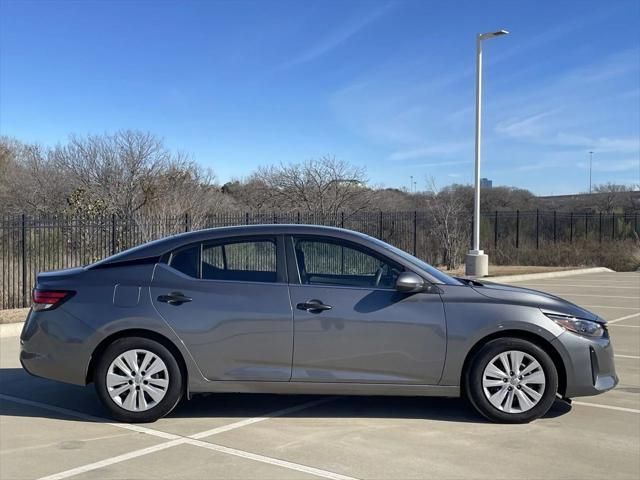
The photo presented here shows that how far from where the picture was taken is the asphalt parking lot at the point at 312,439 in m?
4.12

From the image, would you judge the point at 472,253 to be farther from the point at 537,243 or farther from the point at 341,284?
the point at 341,284

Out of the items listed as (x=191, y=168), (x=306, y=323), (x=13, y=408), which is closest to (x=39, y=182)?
(x=191, y=168)

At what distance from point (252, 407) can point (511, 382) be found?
2242mm

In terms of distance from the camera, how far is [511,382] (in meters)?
5.02

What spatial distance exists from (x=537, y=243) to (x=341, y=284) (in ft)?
87.6

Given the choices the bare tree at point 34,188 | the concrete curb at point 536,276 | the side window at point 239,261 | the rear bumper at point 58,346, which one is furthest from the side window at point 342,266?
the bare tree at point 34,188

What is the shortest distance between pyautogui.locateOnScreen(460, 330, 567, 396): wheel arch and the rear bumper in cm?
302

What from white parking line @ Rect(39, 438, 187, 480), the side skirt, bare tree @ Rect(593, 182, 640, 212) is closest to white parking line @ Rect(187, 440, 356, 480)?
white parking line @ Rect(39, 438, 187, 480)

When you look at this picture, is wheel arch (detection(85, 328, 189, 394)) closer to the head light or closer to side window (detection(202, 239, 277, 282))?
side window (detection(202, 239, 277, 282))

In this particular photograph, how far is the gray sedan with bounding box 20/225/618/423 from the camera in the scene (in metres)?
5.00

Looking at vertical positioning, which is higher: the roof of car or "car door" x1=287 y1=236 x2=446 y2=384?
the roof of car

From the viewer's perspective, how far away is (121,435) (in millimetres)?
4797

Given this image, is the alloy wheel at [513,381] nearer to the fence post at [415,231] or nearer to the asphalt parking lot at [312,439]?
the asphalt parking lot at [312,439]

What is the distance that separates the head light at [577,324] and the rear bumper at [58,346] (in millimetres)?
3760
